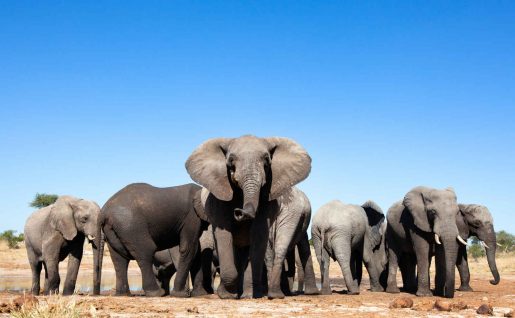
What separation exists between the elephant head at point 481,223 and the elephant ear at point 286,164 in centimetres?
711

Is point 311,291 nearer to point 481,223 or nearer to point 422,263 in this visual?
point 422,263

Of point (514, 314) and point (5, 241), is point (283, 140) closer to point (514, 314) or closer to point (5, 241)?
point (514, 314)

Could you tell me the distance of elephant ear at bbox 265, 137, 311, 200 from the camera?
1133 cm

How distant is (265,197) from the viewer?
1139cm

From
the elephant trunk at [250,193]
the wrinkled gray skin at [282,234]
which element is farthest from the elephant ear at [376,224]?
the elephant trunk at [250,193]

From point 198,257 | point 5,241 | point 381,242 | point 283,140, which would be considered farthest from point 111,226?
point 5,241

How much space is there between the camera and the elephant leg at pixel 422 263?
Result: 48.0ft

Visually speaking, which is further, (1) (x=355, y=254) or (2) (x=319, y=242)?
(1) (x=355, y=254)

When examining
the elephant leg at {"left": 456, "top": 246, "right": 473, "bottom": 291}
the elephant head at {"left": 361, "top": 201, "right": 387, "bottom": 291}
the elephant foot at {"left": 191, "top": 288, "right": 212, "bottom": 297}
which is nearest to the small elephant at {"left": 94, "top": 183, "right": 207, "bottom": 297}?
the elephant foot at {"left": 191, "top": 288, "right": 212, "bottom": 297}

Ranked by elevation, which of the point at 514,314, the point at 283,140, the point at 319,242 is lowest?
the point at 514,314

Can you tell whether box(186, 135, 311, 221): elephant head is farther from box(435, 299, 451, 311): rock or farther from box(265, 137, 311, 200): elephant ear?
box(435, 299, 451, 311): rock

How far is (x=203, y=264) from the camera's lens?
599 inches

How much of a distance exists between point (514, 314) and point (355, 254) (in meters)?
8.68

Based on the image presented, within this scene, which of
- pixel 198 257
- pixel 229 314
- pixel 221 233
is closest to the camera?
pixel 229 314
